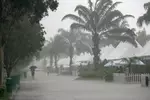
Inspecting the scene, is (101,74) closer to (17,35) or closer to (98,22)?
(98,22)

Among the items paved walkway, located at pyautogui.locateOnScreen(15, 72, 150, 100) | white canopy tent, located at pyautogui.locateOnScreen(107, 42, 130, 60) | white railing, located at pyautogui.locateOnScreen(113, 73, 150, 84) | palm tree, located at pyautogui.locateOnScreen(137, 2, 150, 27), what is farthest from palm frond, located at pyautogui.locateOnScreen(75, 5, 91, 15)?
paved walkway, located at pyautogui.locateOnScreen(15, 72, 150, 100)

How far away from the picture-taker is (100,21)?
47.2 m

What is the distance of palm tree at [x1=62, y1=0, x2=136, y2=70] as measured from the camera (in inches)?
1829

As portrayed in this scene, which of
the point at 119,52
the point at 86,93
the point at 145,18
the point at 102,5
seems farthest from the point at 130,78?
the point at 119,52

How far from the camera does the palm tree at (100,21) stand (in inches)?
1829

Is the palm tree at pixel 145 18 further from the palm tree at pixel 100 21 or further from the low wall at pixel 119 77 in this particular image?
the low wall at pixel 119 77

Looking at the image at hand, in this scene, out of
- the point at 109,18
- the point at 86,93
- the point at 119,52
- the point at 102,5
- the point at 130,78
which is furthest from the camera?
the point at 119,52

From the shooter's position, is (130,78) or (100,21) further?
Result: (100,21)

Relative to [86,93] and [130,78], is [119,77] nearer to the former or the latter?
[130,78]

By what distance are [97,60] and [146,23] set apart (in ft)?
31.5

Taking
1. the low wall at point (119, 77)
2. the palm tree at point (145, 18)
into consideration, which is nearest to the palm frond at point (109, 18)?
the palm tree at point (145, 18)

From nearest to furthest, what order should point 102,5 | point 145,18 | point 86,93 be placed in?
point 86,93
point 145,18
point 102,5

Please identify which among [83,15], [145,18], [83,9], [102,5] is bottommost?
[145,18]

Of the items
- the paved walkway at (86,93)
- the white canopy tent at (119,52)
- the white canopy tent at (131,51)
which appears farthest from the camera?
the white canopy tent at (119,52)
